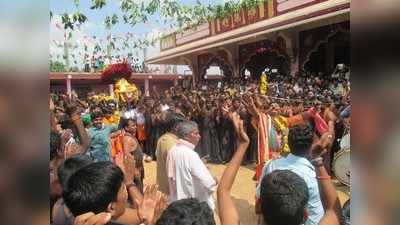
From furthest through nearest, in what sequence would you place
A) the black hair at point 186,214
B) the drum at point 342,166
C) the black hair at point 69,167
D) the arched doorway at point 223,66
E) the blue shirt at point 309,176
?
A: the arched doorway at point 223,66 → the drum at point 342,166 → the blue shirt at point 309,176 → the black hair at point 69,167 → the black hair at point 186,214

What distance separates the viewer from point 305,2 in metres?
Result: 10.2

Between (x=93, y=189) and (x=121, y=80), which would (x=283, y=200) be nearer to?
(x=93, y=189)

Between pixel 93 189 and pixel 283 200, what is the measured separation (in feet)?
2.41

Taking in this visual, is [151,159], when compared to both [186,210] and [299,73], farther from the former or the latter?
[186,210]

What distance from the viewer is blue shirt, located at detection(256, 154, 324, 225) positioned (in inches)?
110

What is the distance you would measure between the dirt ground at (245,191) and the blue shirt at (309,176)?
1423 mm

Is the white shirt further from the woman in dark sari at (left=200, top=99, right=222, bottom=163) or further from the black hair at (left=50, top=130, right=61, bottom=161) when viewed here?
the woman in dark sari at (left=200, top=99, right=222, bottom=163)

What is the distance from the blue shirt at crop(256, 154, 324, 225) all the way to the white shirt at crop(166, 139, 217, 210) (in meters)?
0.43

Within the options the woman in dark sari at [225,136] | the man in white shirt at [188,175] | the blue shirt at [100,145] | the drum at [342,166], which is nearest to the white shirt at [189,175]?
the man in white shirt at [188,175]

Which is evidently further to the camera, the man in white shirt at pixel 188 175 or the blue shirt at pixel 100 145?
the blue shirt at pixel 100 145

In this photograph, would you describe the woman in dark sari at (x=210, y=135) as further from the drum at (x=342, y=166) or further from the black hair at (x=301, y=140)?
the black hair at (x=301, y=140)

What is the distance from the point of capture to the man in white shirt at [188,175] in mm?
3271

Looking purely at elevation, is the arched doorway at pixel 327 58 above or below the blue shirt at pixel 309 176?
above
